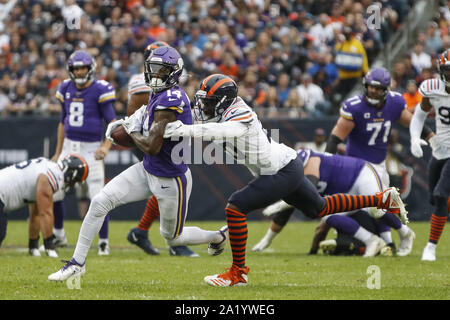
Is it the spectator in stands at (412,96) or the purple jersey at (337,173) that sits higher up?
the purple jersey at (337,173)

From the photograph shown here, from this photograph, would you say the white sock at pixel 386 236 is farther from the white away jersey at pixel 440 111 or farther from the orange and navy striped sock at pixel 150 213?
the orange and navy striped sock at pixel 150 213

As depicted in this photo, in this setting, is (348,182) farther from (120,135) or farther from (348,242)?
(120,135)

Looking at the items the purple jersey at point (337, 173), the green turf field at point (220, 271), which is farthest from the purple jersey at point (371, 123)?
the green turf field at point (220, 271)

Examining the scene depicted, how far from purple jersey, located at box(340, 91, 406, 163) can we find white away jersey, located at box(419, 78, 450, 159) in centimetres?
82

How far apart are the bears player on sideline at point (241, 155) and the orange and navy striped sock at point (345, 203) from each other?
23 centimetres

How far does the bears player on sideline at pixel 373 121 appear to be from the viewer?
898 cm

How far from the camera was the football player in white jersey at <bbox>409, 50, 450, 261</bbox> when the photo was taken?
8.08 meters

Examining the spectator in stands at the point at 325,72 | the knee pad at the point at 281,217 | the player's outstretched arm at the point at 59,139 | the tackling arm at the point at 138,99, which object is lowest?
the knee pad at the point at 281,217

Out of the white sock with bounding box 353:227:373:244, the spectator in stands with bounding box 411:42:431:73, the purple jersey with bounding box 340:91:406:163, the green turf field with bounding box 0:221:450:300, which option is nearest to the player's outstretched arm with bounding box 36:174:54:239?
the green turf field with bounding box 0:221:450:300

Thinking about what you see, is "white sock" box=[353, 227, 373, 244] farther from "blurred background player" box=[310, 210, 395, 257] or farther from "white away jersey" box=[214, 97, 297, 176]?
"white away jersey" box=[214, 97, 297, 176]

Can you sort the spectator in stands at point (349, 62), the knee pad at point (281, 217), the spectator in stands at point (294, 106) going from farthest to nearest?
the spectator in stands at point (349, 62), the spectator in stands at point (294, 106), the knee pad at point (281, 217)

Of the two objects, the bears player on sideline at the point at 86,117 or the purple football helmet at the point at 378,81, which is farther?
the bears player on sideline at the point at 86,117

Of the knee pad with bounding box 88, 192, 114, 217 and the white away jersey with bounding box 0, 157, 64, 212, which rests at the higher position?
the knee pad with bounding box 88, 192, 114, 217
